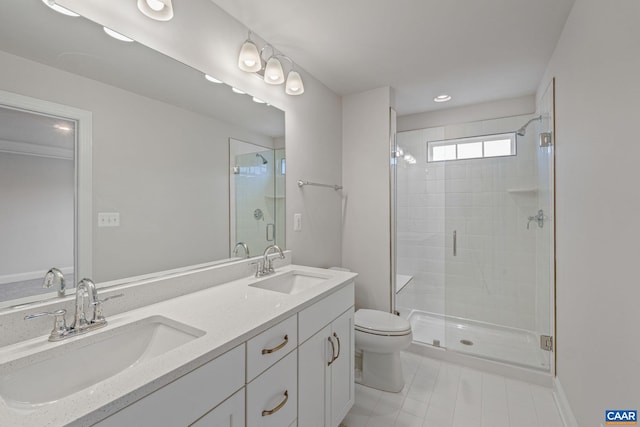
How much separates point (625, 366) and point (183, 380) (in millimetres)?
1482

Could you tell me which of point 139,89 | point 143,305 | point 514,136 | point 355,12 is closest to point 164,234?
point 143,305

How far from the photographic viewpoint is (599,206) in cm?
118

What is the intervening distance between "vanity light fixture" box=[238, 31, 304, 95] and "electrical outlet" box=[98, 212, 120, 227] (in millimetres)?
1050

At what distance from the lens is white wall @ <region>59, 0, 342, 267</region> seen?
1.19 metres

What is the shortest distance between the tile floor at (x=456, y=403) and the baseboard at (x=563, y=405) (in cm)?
4

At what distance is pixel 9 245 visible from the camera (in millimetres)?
839

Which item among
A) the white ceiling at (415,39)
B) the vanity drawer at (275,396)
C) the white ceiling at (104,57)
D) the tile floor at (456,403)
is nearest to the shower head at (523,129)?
the white ceiling at (415,39)

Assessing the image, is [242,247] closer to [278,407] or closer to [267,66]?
[278,407]

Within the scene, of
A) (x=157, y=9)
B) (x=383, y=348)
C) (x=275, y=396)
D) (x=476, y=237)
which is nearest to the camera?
(x=275, y=396)

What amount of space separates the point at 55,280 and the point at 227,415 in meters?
0.73

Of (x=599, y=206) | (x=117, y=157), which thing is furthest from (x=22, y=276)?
(x=599, y=206)

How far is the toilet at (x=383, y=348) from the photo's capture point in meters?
1.90

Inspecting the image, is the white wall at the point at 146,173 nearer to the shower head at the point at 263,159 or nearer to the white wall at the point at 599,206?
the shower head at the point at 263,159

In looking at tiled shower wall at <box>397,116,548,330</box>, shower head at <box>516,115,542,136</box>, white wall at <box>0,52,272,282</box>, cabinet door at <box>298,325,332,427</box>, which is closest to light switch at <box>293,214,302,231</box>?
white wall at <box>0,52,272,282</box>
